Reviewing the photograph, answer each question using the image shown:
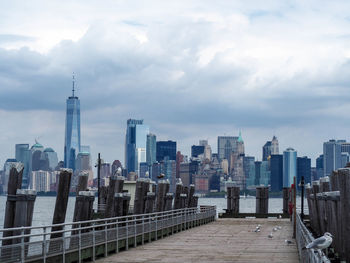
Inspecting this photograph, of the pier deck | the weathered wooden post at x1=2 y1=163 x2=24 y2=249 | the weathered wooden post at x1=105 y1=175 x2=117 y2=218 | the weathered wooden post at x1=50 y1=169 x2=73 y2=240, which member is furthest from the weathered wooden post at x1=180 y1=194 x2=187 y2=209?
the weathered wooden post at x1=2 y1=163 x2=24 y2=249

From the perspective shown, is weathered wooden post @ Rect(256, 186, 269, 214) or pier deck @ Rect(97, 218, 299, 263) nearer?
pier deck @ Rect(97, 218, 299, 263)

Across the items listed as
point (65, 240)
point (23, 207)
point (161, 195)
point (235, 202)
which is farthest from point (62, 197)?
point (235, 202)

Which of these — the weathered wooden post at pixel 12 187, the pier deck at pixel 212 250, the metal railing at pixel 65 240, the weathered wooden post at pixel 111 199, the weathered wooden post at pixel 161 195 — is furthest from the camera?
the weathered wooden post at pixel 161 195

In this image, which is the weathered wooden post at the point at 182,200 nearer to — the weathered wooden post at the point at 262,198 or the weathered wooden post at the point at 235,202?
the weathered wooden post at the point at 235,202

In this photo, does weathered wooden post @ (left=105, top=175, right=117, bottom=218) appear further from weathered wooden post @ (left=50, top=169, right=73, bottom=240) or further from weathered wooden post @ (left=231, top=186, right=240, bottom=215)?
weathered wooden post @ (left=231, top=186, right=240, bottom=215)

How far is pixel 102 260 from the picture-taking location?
82.2 feet

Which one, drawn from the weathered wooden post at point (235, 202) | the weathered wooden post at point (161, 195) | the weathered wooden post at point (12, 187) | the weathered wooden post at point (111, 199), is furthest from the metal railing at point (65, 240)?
the weathered wooden post at point (235, 202)

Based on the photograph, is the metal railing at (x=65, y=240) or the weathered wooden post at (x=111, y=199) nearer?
the metal railing at (x=65, y=240)

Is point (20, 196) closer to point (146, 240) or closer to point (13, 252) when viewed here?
point (13, 252)

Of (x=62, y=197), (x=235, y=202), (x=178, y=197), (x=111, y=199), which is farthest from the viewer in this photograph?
(x=235, y=202)

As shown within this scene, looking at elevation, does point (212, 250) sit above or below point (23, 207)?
below

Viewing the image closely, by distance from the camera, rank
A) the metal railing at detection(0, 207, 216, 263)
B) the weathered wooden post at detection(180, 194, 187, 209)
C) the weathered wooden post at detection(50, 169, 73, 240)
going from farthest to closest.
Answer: the weathered wooden post at detection(180, 194, 187, 209) < the weathered wooden post at detection(50, 169, 73, 240) < the metal railing at detection(0, 207, 216, 263)

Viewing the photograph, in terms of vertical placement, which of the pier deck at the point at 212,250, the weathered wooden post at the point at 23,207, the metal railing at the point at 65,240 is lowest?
the pier deck at the point at 212,250

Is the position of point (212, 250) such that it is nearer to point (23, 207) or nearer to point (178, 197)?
point (23, 207)
